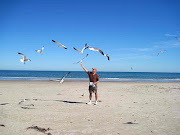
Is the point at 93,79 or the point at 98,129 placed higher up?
the point at 93,79

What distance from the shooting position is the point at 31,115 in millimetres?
7402

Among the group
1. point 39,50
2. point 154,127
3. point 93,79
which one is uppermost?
point 39,50

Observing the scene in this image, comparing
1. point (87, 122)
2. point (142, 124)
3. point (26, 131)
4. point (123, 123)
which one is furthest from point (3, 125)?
point (142, 124)

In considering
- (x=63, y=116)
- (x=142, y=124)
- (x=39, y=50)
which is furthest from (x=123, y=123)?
(x=39, y=50)

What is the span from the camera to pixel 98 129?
5.70 m

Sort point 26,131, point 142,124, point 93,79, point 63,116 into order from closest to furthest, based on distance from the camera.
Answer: point 26,131
point 142,124
point 63,116
point 93,79

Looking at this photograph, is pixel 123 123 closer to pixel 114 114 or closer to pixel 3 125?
pixel 114 114

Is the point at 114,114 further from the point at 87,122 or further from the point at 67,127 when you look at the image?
the point at 67,127

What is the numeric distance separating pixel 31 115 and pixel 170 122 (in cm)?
585

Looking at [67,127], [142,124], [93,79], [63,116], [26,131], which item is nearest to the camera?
[26,131]

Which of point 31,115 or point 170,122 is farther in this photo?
point 31,115

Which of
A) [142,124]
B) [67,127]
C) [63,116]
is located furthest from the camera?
[63,116]

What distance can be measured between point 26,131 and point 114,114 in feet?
12.9

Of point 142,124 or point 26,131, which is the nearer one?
point 26,131
